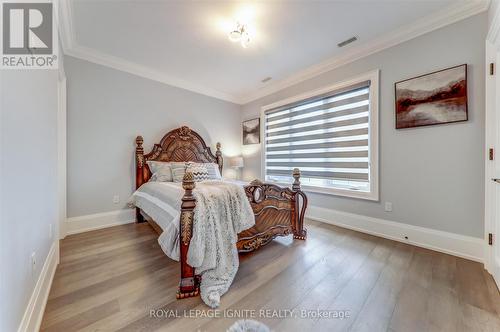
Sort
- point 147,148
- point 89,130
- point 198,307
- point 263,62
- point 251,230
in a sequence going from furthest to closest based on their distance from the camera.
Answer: point 147,148, point 263,62, point 89,130, point 251,230, point 198,307

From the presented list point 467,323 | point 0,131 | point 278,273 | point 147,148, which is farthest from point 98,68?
point 467,323

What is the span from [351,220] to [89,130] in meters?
4.19

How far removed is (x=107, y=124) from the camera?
120 inches

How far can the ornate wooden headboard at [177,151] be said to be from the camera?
129 inches

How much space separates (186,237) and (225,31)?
245 centimetres

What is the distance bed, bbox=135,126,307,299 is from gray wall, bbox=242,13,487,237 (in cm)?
108

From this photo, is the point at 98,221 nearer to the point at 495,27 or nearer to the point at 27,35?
the point at 27,35

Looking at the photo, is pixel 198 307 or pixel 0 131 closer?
pixel 0 131

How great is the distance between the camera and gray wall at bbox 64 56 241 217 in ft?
9.16

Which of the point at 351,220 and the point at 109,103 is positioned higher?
the point at 109,103

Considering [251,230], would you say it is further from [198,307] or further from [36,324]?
[36,324]

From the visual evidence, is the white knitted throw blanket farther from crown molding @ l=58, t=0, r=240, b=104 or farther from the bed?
crown molding @ l=58, t=0, r=240, b=104

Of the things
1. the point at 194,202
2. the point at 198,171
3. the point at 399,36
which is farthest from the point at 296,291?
the point at 399,36

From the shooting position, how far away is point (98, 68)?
2.96 metres
